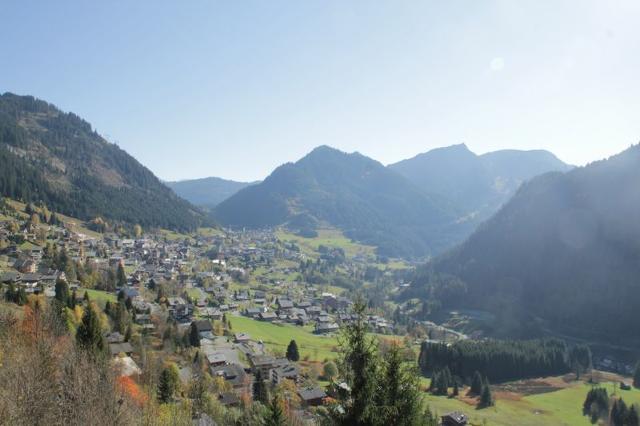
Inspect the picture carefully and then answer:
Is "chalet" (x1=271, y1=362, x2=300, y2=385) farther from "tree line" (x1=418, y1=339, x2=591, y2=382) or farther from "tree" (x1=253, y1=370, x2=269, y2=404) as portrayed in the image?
"tree line" (x1=418, y1=339, x2=591, y2=382)

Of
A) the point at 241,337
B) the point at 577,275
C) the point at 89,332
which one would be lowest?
the point at 241,337

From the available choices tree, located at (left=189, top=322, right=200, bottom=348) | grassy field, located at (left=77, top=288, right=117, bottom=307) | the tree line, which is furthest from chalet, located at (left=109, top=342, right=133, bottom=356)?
the tree line

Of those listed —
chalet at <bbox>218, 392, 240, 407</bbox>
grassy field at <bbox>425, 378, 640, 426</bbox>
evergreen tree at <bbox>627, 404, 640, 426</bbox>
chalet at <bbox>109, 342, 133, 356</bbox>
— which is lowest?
grassy field at <bbox>425, 378, 640, 426</bbox>

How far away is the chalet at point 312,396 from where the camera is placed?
2028 inches

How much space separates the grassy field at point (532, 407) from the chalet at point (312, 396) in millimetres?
18028

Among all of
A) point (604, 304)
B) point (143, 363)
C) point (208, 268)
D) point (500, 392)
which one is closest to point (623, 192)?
point (604, 304)

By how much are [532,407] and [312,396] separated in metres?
41.6

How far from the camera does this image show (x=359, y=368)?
14180 mm

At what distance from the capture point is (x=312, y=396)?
2061 inches

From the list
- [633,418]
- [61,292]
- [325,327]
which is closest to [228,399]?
[61,292]

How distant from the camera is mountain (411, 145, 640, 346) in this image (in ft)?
455

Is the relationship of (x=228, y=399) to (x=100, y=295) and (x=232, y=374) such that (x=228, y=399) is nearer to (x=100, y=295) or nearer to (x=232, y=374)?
(x=232, y=374)

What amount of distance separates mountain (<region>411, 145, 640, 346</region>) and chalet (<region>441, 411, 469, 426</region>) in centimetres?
8834

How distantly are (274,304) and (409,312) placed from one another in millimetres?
60490
